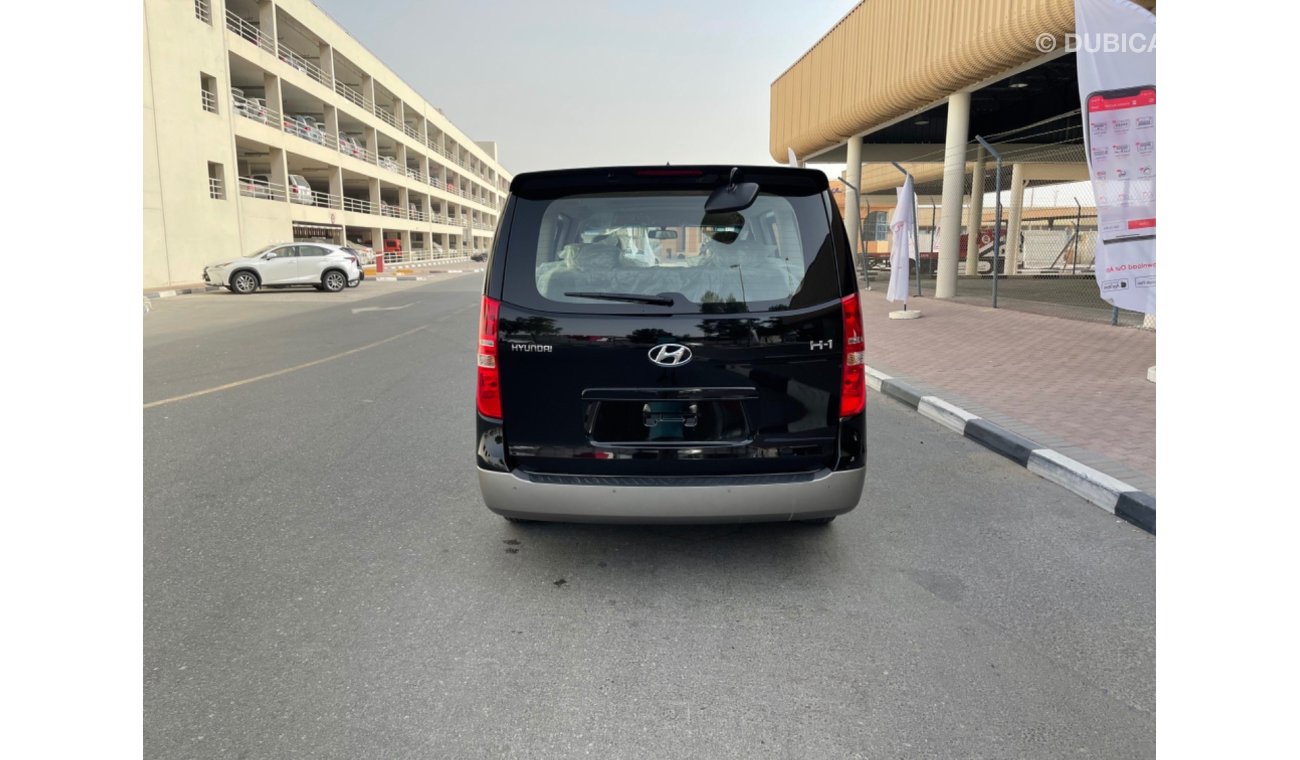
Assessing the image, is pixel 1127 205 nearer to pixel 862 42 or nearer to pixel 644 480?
pixel 644 480

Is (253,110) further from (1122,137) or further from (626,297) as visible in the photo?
(626,297)

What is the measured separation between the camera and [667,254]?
343 cm

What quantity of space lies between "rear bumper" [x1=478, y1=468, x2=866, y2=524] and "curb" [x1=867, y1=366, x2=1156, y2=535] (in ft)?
6.93

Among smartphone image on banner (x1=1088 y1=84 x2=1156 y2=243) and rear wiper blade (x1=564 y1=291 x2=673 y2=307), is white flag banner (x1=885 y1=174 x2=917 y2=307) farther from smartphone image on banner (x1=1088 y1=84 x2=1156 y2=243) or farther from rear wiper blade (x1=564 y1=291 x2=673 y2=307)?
rear wiper blade (x1=564 y1=291 x2=673 y2=307)

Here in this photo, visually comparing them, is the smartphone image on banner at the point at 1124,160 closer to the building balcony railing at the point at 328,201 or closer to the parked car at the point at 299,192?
the parked car at the point at 299,192

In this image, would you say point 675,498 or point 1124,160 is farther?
point 1124,160

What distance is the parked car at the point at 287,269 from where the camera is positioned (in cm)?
2338

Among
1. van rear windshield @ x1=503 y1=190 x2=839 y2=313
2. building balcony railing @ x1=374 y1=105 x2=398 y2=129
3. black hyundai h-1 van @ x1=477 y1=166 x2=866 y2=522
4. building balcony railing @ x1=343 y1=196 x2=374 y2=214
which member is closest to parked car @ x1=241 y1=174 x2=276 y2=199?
building balcony railing @ x1=343 y1=196 x2=374 y2=214

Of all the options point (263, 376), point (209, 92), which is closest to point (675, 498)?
point (263, 376)

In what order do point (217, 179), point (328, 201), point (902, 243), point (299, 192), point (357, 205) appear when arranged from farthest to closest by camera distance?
point (357, 205) < point (328, 201) < point (299, 192) < point (217, 179) < point (902, 243)

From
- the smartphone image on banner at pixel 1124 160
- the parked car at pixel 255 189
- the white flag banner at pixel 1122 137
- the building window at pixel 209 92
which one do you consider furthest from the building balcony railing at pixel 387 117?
the smartphone image on banner at pixel 1124 160

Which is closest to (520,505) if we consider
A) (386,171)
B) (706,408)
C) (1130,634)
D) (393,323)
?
(706,408)

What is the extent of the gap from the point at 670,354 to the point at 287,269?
79.9 ft

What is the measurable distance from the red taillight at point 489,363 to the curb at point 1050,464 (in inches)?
142
